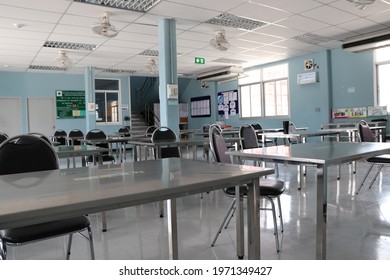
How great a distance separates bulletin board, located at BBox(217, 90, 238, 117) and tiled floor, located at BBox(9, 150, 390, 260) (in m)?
7.69

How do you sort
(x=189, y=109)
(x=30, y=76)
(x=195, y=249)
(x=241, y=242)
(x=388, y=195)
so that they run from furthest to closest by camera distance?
(x=189, y=109), (x=30, y=76), (x=388, y=195), (x=195, y=249), (x=241, y=242)

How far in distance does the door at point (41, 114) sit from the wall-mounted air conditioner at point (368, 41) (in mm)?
8686

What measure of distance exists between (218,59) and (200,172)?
7.91 metres

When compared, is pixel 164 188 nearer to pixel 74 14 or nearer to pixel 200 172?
pixel 200 172

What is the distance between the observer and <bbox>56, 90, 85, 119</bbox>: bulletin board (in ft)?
34.9

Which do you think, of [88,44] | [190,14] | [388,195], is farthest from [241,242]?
[88,44]

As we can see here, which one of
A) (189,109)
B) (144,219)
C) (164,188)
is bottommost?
(144,219)

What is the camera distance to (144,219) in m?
3.23

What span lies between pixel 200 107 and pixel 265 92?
3.34 metres

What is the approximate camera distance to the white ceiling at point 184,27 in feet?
15.8

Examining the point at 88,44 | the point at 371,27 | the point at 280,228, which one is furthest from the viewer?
the point at 88,44

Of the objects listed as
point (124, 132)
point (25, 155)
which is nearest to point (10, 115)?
point (124, 132)

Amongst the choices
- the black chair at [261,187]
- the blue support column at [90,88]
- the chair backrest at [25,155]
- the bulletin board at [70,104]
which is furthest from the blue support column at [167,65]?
the bulletin board at [70,104]
